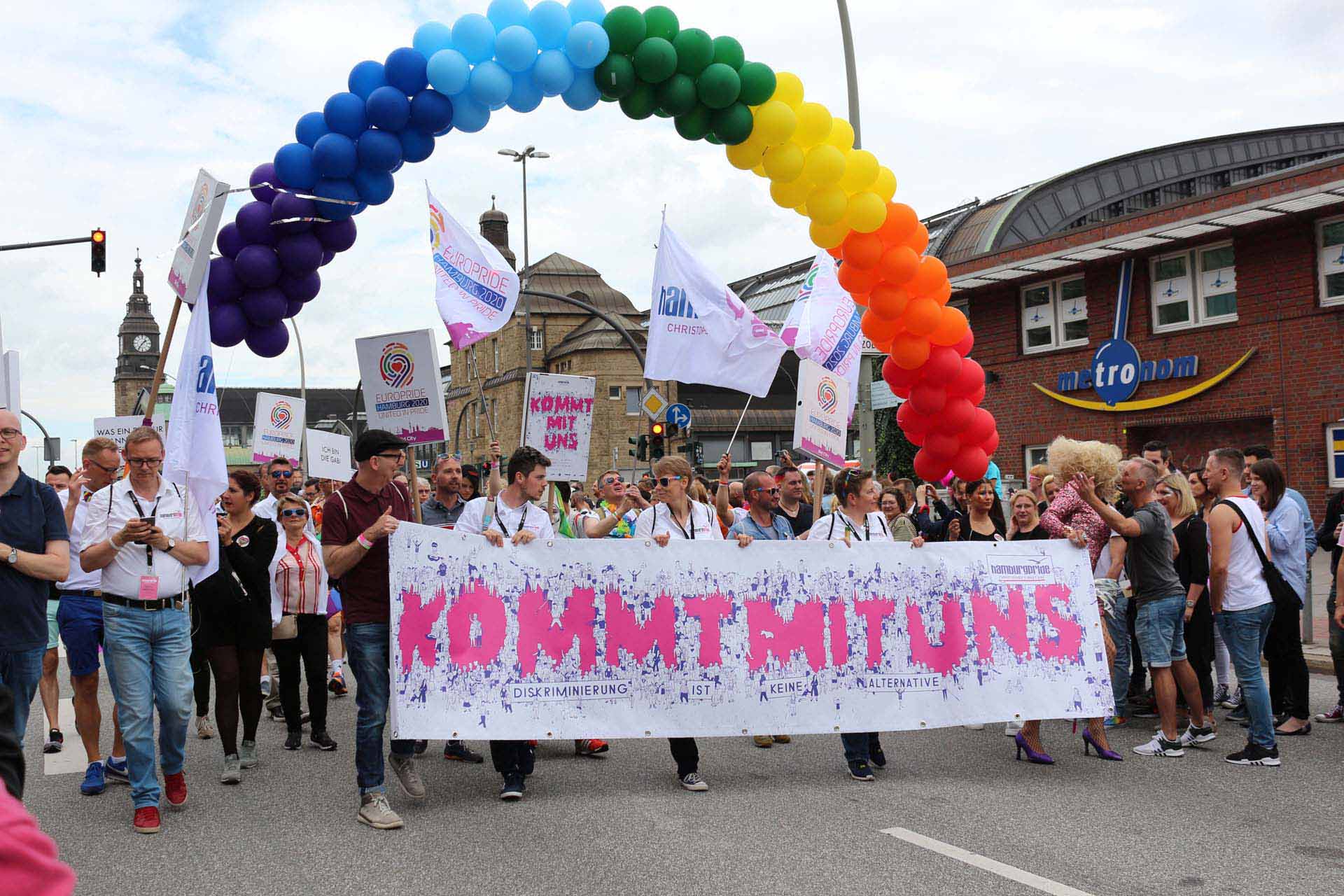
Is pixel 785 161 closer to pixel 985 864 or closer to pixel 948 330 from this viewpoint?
pixel 948 330

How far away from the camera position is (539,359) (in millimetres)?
86812

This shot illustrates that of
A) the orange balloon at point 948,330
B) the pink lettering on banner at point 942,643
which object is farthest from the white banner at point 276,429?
the pink lettering on banner at point 942,643

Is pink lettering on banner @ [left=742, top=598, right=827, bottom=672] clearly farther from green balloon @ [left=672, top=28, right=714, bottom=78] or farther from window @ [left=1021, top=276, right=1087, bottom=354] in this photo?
window @ [left=1021, top=276, right=1087, bottom=354]

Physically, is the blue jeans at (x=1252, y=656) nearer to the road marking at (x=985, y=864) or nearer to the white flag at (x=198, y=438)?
the road marking at (x=985, y=864)

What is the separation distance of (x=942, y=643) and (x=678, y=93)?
183 inches

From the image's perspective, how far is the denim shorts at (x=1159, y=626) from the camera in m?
7.82

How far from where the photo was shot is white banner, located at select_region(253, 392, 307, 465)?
1416cm

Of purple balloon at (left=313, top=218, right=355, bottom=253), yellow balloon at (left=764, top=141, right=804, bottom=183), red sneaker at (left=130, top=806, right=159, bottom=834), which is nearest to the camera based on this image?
red sneaker at (left=130, top=806, right=159, bottom=834)

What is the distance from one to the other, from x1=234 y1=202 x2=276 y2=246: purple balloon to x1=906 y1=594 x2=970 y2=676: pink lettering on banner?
5344 millimetres

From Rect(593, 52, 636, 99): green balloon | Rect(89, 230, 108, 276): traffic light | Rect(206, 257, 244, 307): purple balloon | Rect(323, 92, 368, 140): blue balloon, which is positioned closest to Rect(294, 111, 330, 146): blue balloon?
Rect(323, 92, 368, 140): blue balloon

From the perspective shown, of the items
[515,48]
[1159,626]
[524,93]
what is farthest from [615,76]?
[1159,626]

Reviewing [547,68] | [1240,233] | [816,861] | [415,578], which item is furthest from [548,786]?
[1240,233]

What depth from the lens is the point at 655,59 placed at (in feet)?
29.6

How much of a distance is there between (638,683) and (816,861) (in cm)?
196
